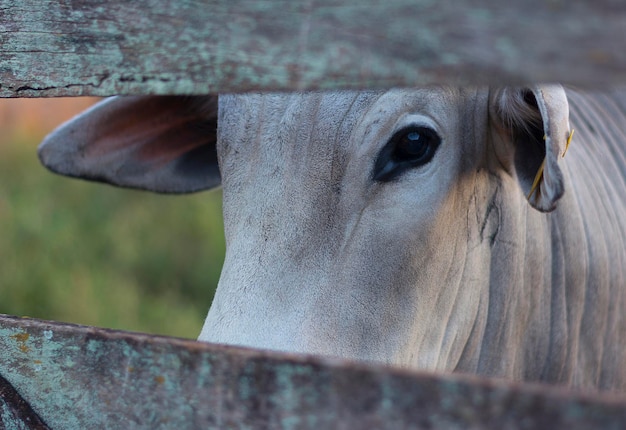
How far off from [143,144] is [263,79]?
181cm

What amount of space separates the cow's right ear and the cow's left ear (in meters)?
1.03

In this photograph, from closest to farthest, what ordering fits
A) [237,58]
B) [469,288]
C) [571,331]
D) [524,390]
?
[524,390] → [237,58] → [469,288] → [571,331]

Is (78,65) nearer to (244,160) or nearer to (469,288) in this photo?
(244,160)

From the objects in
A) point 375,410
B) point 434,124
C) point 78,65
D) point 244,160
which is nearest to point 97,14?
point 78,65

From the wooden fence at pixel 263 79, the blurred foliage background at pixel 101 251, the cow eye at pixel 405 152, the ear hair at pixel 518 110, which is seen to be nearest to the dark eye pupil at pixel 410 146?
the cow eye at pixel 405 152

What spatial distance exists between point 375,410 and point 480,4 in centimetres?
47

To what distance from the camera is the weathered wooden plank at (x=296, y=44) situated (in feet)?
2.74

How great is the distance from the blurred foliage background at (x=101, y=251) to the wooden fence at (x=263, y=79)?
3967mm

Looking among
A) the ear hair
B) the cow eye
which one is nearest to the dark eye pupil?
the cow eye

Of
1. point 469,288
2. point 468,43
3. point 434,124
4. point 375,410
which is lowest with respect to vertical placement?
point 469,288

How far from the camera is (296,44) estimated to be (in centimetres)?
98

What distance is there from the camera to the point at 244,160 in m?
1.96

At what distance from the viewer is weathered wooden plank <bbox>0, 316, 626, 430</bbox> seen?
0.87 meters

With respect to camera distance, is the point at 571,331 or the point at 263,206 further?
the point at 571,331
